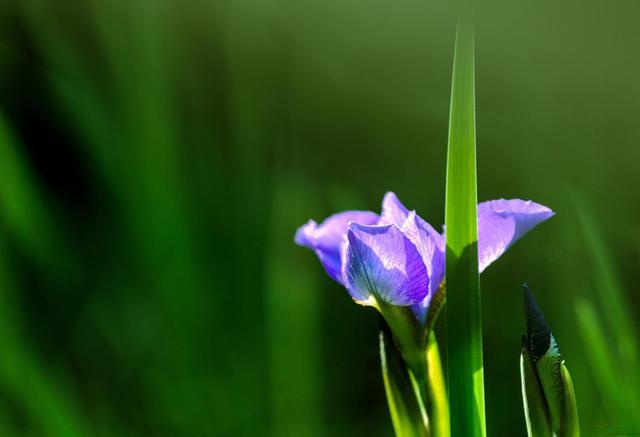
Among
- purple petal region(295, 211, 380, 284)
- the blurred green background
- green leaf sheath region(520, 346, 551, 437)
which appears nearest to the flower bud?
green leaf sheath region(520, 346, 551, 437)

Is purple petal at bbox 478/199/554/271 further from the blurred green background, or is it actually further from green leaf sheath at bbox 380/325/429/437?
the blurred green background

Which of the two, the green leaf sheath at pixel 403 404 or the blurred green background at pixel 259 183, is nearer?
the green leaf sheath at pixel 403 404

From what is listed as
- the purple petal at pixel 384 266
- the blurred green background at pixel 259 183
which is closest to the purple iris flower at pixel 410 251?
the purple petal at pixel 384 266

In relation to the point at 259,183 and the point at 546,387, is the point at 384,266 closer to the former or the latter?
the point at 546,387

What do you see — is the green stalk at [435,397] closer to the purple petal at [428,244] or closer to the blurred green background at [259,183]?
the purple petal at [428,244]

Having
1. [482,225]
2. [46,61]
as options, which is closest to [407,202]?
[46,61]

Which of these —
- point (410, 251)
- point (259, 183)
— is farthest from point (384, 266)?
point (259, 183)

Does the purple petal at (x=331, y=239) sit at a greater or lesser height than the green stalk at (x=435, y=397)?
greater
